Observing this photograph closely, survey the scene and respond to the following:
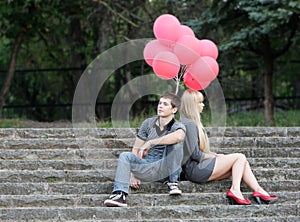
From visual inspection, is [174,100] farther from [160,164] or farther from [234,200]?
[234,200]

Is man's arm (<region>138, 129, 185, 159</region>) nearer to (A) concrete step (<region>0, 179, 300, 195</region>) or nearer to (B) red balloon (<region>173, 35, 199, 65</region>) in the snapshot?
(A) concrete step (<region>0, 179, 300, 195</region>)

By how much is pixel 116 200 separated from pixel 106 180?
717mm

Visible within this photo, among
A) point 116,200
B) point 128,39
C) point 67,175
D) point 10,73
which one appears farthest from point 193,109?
point 10,73

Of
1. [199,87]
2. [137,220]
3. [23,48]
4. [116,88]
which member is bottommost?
[137,220]

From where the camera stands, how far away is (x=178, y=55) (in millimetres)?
5898

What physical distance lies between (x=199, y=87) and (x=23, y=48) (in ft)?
32.9

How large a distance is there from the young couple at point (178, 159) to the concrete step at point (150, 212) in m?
0.13

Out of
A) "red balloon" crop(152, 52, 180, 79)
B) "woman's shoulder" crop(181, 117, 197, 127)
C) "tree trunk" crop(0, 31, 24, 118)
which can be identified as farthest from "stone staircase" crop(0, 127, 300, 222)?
"tree trunk" crop(0, 31, 24, 118)

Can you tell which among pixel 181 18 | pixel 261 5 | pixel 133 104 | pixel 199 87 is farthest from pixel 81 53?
pixel 199 87

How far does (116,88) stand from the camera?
14.0 m

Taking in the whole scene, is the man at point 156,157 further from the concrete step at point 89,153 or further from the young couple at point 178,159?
the concrete step at point 89,153

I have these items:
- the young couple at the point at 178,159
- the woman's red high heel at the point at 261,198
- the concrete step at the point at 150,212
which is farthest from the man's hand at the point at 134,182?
the woman's red high heel at the point at 261,198

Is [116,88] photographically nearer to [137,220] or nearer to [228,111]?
[228,111]

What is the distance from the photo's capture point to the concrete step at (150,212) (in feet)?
16.4
